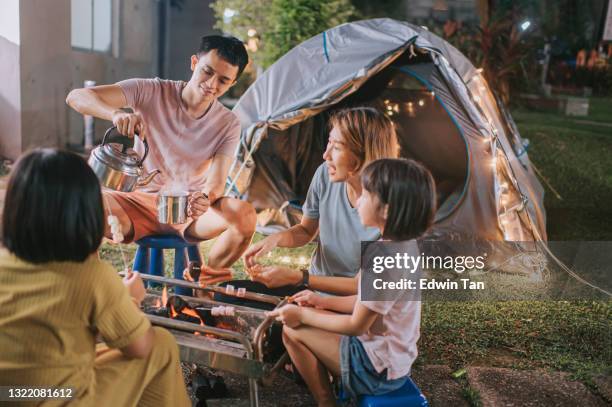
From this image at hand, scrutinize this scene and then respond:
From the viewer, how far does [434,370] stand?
9.22 ft

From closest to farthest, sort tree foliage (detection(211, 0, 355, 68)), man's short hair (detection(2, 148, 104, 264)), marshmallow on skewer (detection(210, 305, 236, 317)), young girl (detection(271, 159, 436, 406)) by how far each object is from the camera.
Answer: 1. man's short hair (detection(2, 148, 104, 264))
2. young girl (detection(271, 159, 436, 406))
3. marshmallow on skewer (detection(210, 305, 236, 317))
4. tree foliage (detection(211, 0, 355, 68))

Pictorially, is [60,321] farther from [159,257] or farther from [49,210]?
[159,257]

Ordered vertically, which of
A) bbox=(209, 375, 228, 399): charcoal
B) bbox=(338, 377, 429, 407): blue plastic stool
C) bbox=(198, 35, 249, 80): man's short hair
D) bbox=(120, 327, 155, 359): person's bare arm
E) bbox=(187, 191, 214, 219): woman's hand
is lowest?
bbox=(209, 375, 228, 399): charcoal

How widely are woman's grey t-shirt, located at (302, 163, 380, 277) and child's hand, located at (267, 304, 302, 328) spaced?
542mm

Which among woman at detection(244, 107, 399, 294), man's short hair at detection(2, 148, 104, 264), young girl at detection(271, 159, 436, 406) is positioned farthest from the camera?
woman at detection(244, 107, 399, 294)

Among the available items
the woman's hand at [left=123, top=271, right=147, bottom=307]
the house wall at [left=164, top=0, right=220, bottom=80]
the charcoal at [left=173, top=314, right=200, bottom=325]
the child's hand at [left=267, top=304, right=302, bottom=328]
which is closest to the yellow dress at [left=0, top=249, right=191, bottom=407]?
the woman's hand at [left=123, top=271, right=147, bottom=307]

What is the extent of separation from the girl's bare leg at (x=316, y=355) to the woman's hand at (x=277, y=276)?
0.29 meters

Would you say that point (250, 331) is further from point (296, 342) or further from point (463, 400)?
point (463, 400)

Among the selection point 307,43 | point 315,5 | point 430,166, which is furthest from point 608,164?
point 307,43

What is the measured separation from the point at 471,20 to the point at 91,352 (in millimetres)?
15986

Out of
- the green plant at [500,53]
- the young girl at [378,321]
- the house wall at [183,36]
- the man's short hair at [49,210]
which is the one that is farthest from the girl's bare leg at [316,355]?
the green plant at [500,53]

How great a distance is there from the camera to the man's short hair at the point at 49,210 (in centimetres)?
146

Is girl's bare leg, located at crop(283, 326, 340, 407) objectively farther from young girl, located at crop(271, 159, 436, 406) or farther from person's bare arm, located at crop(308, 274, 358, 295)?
person's bare arm, located at crop(308, 274, 358, 295)

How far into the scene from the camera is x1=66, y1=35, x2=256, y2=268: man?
2762mm
